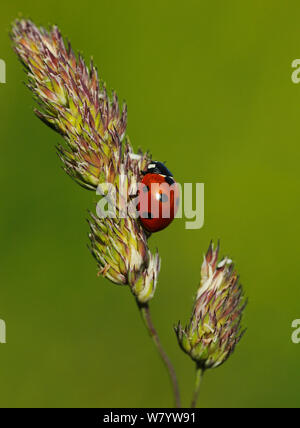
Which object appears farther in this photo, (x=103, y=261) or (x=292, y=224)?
(x=292, y=224)

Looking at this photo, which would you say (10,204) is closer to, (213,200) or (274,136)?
(213,200)

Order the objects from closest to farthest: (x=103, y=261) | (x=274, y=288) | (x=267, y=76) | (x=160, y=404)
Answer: (x=103, y=261) → (x=160, y=404) → (x=274, y=288) → (x=267, y=76)

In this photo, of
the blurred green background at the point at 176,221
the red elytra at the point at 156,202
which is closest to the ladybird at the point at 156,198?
the red elytra at the point at 156,202

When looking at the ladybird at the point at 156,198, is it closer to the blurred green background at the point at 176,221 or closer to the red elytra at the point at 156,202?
the red elytra at the point at 156,202

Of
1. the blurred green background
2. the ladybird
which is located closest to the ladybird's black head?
the ladybird

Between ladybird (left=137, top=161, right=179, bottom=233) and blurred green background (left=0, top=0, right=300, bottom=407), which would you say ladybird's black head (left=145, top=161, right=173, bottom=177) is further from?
blurred green background (left=0, top=0, right=300, bottom=407)

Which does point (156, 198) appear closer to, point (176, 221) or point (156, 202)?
point (156, 202)

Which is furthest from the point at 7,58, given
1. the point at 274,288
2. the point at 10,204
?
the point at 274,288

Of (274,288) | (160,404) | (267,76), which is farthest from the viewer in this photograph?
(267,76)
